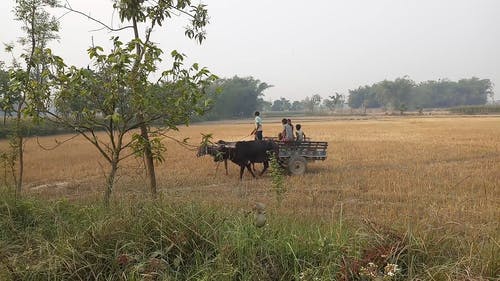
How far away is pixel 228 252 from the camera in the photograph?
339cm

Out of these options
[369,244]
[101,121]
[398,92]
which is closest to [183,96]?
[101,121]

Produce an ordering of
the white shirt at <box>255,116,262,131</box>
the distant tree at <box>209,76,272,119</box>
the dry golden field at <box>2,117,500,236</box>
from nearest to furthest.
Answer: the dry golden field at <box>2,117,500,236</box>
the white shirt at <box>255,116,262,131</box>
the distant tree at <box>209,76,272,119</box>

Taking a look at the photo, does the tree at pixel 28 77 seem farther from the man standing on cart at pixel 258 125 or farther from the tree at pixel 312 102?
the tree at pixel 312 102

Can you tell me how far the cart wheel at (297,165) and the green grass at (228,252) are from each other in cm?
718

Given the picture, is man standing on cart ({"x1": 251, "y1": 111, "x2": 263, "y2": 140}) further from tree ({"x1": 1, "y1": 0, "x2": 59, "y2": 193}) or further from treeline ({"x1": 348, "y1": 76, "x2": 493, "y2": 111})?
treeline ({"x1": 348, "y1": 76, "x2": 493, "y2": 111})

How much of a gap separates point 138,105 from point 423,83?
15500 cm

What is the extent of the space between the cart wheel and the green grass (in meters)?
7.18

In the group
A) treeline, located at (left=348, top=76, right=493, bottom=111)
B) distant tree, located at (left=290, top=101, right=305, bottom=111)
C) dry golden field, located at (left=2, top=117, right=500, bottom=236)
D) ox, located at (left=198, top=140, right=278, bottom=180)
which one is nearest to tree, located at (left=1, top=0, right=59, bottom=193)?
dry golden field, located at (left=2, top=117, right=500, bottom=236)

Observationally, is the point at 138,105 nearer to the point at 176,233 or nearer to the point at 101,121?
the point at 101,121

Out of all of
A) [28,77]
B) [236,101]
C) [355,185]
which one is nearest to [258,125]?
[355,185]

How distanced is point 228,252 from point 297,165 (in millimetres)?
8115

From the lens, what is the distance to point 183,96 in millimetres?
4707

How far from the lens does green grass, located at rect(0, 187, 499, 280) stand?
3156 mm

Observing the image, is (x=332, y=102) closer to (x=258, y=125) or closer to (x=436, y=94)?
(x=436, y=94)
